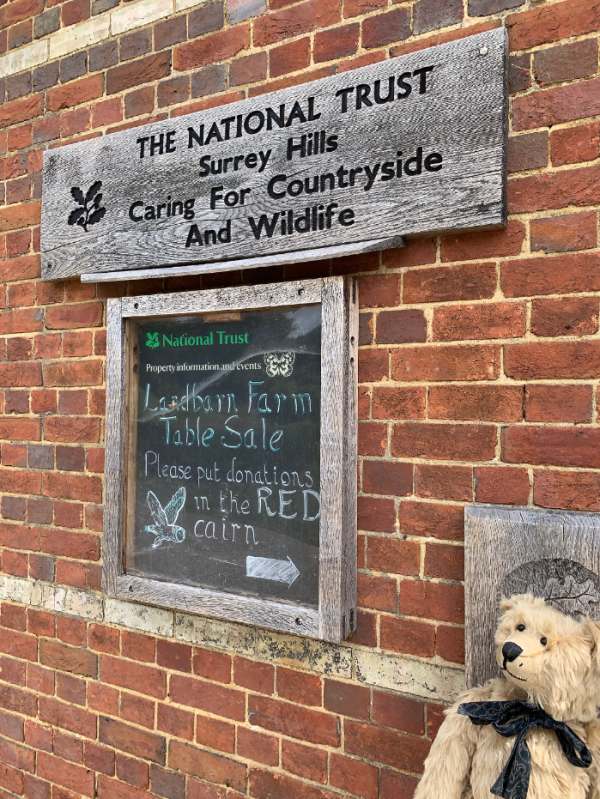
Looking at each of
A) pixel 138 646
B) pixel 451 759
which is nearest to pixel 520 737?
pixel 451 759

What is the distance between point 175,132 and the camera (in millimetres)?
2277

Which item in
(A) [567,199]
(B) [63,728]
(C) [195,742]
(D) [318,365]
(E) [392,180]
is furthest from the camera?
(B) [63,728]

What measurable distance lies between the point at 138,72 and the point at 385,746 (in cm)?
246

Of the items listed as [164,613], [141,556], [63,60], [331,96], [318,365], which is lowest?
[164,613]

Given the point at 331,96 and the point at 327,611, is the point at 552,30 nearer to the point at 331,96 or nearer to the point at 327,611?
the point at 331,96

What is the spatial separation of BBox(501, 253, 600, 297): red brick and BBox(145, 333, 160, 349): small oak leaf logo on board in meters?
1.22

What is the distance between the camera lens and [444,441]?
1.86 m

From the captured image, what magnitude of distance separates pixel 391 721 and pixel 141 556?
3.38 ft

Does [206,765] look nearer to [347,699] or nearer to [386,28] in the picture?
[347,699]

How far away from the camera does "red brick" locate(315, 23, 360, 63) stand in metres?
2.02

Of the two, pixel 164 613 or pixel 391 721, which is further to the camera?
pixel 164 613

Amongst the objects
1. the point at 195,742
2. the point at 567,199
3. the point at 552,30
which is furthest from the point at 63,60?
the point at 195,742

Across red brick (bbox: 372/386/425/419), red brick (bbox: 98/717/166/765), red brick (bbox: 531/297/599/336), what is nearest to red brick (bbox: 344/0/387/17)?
red brick (bbox: 531/297/599/336)

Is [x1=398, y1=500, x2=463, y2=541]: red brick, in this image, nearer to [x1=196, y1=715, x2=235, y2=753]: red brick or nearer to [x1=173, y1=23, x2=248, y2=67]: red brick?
[x1=196, y1=715, x2=235, y2=753]: red brick
